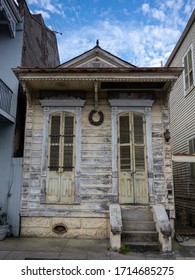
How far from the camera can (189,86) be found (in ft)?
34.3

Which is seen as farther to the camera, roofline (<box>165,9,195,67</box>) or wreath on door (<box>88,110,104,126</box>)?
roofline (<box>165,9,195,67</box>)

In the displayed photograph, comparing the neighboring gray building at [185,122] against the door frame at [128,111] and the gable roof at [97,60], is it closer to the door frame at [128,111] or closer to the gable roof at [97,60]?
the door frame at [128,111]

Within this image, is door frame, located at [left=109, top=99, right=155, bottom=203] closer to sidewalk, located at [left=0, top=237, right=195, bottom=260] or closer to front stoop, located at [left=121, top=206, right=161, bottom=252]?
front stoop, located at [left=121, top=206, right=161, bottom=252]

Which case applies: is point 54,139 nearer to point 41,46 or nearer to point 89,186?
point 89,186

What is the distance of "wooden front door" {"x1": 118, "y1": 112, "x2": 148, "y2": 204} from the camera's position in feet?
23.5

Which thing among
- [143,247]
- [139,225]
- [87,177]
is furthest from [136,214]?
[87,177]

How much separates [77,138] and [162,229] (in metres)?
3.64

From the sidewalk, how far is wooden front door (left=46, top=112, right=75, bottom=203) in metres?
1.27

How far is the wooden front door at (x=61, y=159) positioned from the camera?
722 centimetres

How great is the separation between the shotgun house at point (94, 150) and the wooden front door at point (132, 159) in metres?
0.03

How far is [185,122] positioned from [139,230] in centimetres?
644

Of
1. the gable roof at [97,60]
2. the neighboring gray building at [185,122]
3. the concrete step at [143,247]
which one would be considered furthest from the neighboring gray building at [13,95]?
the neighboring gray building at [185,122]

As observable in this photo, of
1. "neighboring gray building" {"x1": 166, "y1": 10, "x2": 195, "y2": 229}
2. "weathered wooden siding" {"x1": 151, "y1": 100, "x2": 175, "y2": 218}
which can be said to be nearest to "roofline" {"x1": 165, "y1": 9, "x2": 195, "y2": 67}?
"neighboring gray building" {"x1": 166, "y1": 10, "x2": 195, "y2": 229}

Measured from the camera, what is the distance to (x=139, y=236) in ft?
20.0
